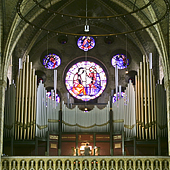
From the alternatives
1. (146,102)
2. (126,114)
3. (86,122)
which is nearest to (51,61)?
(86,122)

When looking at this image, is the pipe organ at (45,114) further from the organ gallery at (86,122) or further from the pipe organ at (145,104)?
the pipe organ at (145,104)

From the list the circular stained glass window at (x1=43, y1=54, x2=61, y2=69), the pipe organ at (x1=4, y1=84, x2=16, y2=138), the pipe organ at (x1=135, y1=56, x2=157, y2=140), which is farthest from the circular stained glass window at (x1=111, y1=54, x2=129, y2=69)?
the pipe organ at (x1=4, y1=84, x2=16, y2=138)

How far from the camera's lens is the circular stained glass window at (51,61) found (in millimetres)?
30141

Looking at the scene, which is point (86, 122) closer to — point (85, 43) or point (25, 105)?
point (25, 105)

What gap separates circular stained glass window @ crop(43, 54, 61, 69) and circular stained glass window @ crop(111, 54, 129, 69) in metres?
3.88

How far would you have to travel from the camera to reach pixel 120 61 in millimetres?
30156

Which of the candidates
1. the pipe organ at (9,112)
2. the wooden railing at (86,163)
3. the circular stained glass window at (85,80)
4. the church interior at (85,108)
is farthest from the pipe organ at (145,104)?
the pipe organ at (9,112)

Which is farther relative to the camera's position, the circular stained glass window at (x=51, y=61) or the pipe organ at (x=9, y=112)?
the circular stained glass window at (x=51, y=61)

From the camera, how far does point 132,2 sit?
24.7 m

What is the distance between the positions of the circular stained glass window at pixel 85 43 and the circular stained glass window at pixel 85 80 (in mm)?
1090

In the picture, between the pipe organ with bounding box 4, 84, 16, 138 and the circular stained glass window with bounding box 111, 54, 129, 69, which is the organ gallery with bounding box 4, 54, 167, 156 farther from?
the circular stained glass window with bounding box 111, 54, 129, 69

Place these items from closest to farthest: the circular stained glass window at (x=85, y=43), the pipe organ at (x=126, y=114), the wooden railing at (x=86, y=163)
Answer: the wooden railing at (x=86, y=163)
the pipe organ at (x=126, y=114)
the circular stained glass window at (x=85, y=43)

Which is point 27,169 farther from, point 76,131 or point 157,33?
point 157,33

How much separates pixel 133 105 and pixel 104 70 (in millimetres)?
6276
